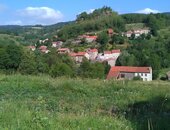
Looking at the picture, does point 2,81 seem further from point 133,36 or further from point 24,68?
point 133,36

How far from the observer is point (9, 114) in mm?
4684

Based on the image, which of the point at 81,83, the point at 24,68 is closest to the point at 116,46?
the point at 24,68

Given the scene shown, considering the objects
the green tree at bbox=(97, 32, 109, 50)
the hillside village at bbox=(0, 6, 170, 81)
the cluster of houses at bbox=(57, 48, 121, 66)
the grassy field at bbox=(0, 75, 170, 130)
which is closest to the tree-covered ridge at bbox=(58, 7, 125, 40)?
the hillside village at bbox=(0, 6, 170, 81)

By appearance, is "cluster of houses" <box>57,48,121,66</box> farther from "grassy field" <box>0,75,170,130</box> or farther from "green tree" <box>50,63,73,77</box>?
"grassy field" <box>0,75,170,130</box>

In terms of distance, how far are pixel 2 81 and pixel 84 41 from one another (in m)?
97.7

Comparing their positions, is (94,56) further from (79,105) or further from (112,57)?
(79,105)

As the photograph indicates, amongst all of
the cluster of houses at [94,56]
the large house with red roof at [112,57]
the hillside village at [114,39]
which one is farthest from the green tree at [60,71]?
the large house with red roof at [112,57]

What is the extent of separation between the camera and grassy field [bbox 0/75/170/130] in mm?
4352

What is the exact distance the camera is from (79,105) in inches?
292

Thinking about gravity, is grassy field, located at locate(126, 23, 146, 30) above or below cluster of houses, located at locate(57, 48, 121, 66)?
above

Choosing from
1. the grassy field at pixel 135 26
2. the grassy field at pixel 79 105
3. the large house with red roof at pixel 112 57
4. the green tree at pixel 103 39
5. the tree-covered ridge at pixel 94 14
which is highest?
the tree-covered ridge at pixel 94 14

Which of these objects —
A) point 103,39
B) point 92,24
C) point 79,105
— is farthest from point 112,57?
point 79,105

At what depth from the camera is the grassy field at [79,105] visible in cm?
435

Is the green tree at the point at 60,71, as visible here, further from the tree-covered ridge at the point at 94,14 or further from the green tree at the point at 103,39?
the tree-covered ridge at the point at 94,14
